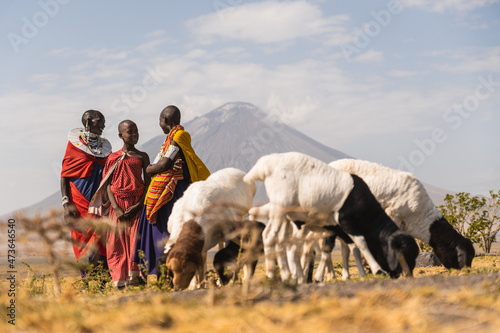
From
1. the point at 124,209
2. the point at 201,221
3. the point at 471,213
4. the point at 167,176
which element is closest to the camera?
the point at 201,221

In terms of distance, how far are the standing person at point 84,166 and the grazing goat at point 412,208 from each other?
4.54 metres

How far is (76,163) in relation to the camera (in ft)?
36.5

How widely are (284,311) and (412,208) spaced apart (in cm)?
424

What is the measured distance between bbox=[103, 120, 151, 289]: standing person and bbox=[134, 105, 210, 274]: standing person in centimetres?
35

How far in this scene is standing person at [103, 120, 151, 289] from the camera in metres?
10.4

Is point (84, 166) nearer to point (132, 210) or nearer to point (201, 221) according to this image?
point (132, 210)

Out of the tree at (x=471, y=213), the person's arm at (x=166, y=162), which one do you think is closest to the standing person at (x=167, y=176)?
the person's arm at (x=166, y=162)

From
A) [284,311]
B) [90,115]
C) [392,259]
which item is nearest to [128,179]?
[90,115]

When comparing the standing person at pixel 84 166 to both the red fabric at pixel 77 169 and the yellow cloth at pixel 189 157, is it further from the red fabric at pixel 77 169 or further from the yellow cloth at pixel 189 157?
the yellow cloth at pixel 189 157

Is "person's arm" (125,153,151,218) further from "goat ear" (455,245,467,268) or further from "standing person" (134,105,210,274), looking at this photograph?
"goat ear" (455,245,467,268)

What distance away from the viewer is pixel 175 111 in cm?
1009

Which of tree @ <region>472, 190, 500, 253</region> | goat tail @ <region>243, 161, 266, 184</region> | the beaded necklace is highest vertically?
the beaded necklace

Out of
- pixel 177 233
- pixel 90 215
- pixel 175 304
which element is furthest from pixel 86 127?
pixel 175 304

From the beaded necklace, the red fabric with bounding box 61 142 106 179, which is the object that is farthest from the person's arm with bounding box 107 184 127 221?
the beaded necklace
